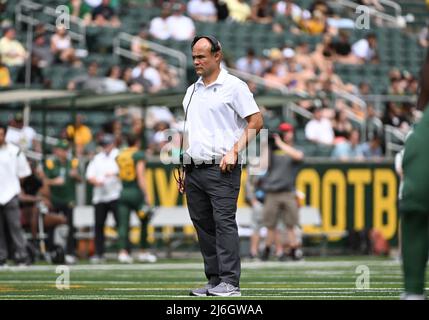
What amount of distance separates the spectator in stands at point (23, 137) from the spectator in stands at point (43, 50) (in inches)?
93.3

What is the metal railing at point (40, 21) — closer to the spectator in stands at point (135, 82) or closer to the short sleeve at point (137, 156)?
the spectator in stands at point (135, 82)

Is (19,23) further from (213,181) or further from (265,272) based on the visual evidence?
(213,181)

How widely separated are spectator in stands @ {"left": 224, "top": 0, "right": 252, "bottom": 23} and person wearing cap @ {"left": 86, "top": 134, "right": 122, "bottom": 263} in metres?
10.3

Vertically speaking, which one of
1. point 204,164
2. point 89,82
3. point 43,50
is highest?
point 43,50

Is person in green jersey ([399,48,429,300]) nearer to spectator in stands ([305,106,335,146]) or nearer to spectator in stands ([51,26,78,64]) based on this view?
spectator in stands ([305,106,335,146])

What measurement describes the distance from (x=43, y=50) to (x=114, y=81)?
163 centimetres

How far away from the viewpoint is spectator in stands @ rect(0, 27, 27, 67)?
26.2 m

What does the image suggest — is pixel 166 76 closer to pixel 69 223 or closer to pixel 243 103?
pixel 69 223

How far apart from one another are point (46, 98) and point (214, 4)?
9.84 metres

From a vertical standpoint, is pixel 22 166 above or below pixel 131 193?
above

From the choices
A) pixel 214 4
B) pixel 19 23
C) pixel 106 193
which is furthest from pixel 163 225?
pixel 214 4

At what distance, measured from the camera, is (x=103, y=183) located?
22.0 metres

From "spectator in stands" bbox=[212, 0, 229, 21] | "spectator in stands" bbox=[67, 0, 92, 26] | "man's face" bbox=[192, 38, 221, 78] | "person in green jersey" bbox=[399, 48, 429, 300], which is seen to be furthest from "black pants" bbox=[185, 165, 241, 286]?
"spectator in stands" bbox=[212, 0, 229, 21]

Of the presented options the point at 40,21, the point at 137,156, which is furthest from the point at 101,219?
the point at 40,21
